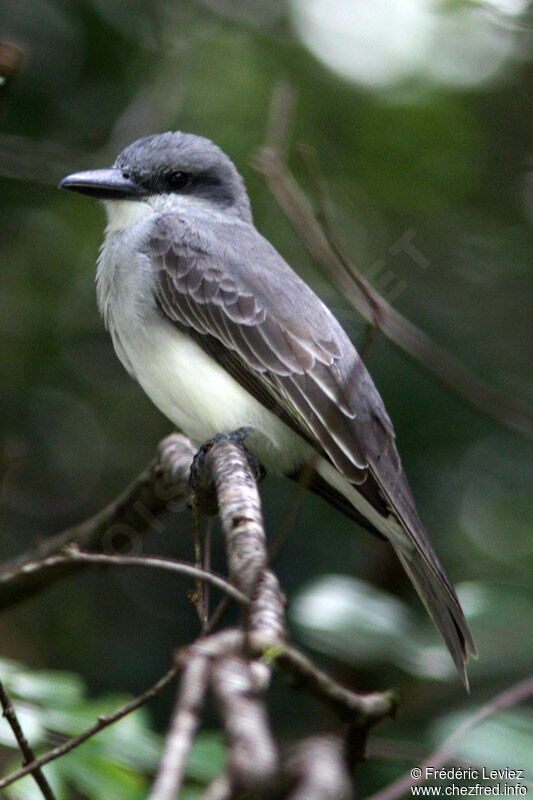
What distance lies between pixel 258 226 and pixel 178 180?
162cm

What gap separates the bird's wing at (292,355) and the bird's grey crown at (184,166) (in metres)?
0.23

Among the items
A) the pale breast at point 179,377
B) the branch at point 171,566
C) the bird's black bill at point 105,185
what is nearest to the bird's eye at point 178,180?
the bird's black bill at point 105,185

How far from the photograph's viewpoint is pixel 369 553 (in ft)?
15.7

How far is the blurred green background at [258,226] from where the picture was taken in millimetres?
4996

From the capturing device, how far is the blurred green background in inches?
197

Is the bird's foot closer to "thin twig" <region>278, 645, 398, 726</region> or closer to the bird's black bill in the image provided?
the bird's black bill

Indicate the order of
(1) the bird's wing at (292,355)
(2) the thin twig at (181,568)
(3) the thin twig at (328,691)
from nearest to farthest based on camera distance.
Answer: (3) the thin twig at (328,691) < (2) the thin twig at (181,568) < (1) the bird's wing at (292,355)

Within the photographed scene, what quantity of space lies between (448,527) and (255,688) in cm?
404

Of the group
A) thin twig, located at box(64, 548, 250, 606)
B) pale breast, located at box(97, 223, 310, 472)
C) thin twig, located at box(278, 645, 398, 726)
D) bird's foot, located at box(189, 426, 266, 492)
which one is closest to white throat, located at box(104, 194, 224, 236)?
pale breast, located at box(97, 223, 310, 472)

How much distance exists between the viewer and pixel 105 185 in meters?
3.70

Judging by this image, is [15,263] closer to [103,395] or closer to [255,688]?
[103,395]

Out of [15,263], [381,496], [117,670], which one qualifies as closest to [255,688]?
[381,496]

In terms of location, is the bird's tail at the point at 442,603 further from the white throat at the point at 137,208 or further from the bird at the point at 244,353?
the white throat at the point at 137,208

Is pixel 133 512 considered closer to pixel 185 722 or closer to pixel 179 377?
pixel 179 377
